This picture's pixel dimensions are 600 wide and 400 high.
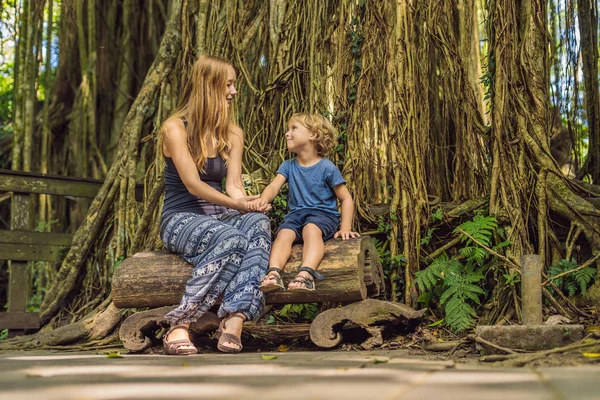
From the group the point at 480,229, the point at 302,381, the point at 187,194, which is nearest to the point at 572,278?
the point at 480,229

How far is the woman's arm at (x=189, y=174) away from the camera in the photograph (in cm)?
454

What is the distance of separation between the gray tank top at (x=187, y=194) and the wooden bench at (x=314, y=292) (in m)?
0.30

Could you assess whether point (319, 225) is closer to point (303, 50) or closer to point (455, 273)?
point (455, 273)

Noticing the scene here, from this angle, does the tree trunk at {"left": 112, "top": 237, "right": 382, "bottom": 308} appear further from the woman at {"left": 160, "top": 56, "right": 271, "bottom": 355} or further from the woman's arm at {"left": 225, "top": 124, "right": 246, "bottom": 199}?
the woman's arm at {"left": 225, "top": 124, "right": 246, "bottom": 199}

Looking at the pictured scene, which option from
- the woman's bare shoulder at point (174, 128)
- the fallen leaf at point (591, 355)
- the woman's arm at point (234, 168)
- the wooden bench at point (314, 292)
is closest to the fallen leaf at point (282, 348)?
the wooden bench at point (314, 292)

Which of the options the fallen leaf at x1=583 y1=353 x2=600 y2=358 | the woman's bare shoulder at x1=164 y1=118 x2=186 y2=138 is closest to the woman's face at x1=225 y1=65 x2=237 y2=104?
the woman's bare shoulder at x1=164 y1=118 x2=186 y2=138

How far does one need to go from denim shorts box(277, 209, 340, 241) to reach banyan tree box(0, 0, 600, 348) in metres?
0.65

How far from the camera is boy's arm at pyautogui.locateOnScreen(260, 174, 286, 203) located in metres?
4.90

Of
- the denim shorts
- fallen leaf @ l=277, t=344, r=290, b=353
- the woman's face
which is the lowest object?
fallen leaf @ l=277, t=344, r=290, b=353

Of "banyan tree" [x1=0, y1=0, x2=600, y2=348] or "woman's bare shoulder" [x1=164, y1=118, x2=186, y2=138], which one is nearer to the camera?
"woman's bare shoulder" [x1=164, y1=118, x2=186, y2=138]

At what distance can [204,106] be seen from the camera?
4715 mm

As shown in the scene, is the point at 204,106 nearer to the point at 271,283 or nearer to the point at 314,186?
the point at 314,186

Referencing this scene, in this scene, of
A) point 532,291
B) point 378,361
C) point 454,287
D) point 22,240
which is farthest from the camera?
point 22,240

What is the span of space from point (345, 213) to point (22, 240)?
2.86 m
